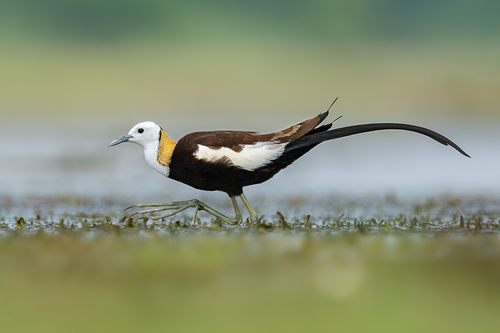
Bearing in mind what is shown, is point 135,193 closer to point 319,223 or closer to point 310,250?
point 319,223

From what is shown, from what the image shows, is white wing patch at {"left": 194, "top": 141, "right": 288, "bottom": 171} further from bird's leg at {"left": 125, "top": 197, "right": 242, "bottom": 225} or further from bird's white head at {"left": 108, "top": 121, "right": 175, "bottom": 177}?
bird's leg at {"left": 125, "top": 197, "right": 242, "bottom": 225}

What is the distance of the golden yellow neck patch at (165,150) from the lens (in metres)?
7.59

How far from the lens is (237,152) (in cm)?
734

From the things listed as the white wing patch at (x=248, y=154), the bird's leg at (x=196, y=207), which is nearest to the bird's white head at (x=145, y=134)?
the white wing patch at (x=248, y=154)

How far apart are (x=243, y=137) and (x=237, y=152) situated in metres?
0.22

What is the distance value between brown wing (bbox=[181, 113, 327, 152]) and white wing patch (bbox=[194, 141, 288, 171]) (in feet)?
0.16

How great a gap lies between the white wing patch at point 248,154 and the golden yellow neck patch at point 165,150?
0.41 metres

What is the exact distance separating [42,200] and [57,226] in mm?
2155

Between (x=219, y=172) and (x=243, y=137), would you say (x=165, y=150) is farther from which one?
(x=243, y=137)

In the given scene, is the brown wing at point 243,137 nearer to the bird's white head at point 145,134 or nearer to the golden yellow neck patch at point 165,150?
the golden yellow neck patch at point 165,150

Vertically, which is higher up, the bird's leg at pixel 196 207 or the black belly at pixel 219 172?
the black belly at pixel 219 172

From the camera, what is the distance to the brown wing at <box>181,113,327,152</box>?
7.38m

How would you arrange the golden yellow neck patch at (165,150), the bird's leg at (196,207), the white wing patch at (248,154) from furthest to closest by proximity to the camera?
the bird's leg at (196,207), the golden yellow neck patch at (165,150), the white wing patch at (248,154)

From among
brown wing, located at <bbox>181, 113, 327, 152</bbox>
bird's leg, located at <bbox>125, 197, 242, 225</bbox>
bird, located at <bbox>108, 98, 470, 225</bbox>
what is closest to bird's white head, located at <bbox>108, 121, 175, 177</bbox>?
bird, located at <bbox>108, 98, 470, 225</bbox>
